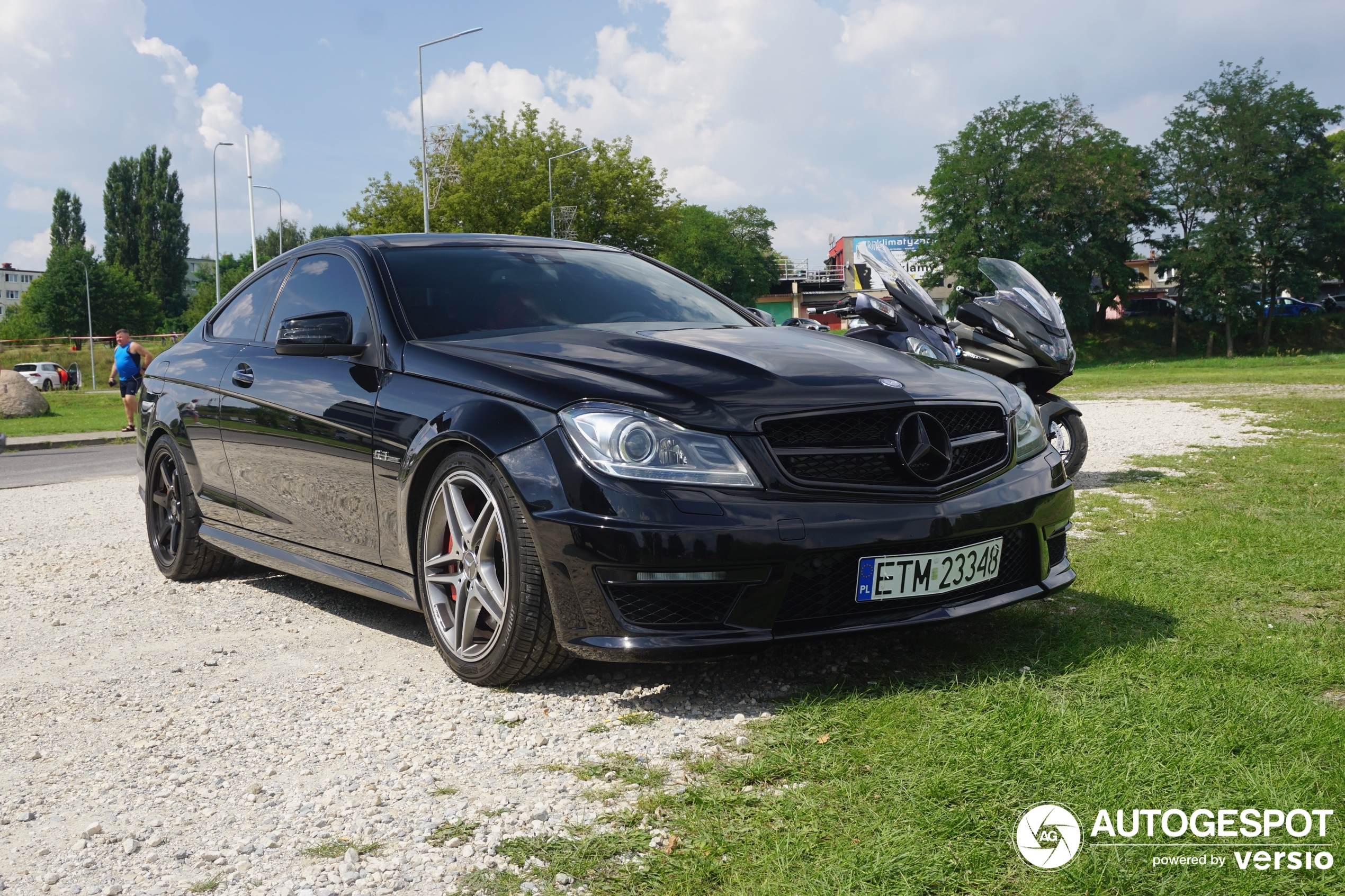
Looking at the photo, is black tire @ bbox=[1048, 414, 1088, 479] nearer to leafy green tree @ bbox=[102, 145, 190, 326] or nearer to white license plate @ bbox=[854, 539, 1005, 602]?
white license plate @ bbox=[854, 539, 1005, 602]

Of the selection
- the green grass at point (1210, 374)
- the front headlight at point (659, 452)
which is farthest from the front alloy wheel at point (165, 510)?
the green grass at point (1210, 374)

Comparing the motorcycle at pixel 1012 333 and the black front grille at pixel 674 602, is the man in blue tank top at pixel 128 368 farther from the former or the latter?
the black front grille at pixel 674 602

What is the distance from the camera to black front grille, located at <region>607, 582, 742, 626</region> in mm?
3162

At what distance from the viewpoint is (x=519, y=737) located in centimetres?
319

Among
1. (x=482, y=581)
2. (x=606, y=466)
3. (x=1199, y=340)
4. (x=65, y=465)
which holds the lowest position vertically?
(x=65, y=465)

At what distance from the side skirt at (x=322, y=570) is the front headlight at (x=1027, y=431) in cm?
215

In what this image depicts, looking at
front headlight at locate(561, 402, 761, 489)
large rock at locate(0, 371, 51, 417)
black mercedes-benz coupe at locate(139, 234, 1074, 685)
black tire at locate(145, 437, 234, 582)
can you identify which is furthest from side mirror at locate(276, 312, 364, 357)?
large rock at locate(0, 371, 51, 417)

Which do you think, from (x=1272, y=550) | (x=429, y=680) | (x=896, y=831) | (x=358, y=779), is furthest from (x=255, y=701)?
(x=1272, y=550)

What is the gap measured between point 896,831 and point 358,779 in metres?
→ 1.41

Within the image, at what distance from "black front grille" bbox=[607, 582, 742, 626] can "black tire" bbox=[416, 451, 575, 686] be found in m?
0.28

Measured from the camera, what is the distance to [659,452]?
3.20 meters

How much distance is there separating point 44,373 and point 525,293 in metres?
50.4

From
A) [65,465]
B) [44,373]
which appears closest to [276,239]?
[44,373]

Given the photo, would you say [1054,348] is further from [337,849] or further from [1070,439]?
[337,849]
